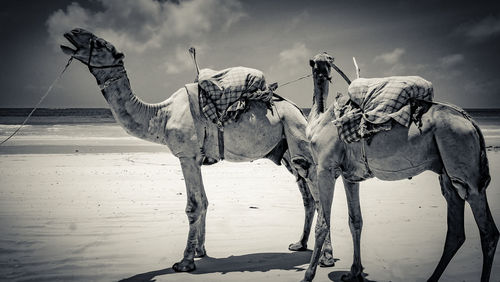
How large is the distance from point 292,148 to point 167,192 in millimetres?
5417

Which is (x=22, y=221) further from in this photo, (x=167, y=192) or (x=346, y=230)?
(x=346, y=230)

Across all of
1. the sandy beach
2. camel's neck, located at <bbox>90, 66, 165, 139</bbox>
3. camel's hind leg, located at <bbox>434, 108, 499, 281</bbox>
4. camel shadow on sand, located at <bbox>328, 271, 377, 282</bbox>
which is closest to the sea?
the sandy beach

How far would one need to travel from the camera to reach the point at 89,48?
5238 millimetres

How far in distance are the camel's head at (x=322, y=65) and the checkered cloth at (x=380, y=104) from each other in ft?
1.99

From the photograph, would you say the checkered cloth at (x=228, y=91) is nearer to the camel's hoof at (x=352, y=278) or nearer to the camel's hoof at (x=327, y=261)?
the camel's hoof at (x=327, y=261)

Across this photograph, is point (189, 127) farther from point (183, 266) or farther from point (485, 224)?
point (485, 224)

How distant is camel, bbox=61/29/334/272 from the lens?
210 inches

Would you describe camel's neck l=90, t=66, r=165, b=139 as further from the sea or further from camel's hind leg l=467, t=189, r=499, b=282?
the sea

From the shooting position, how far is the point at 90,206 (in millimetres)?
8805

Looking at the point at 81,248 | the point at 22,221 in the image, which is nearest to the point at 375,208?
the point at 81,248

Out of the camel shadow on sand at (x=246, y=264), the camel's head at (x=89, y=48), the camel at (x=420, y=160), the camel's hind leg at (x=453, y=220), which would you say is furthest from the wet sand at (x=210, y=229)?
the camel's head at (x=89, y=48)

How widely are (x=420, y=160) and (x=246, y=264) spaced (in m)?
2.86

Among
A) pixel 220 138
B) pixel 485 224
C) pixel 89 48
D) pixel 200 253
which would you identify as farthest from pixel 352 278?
pixel 89 48

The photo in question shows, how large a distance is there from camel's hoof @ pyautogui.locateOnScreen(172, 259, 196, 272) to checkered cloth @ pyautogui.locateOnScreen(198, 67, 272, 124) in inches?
75.5
